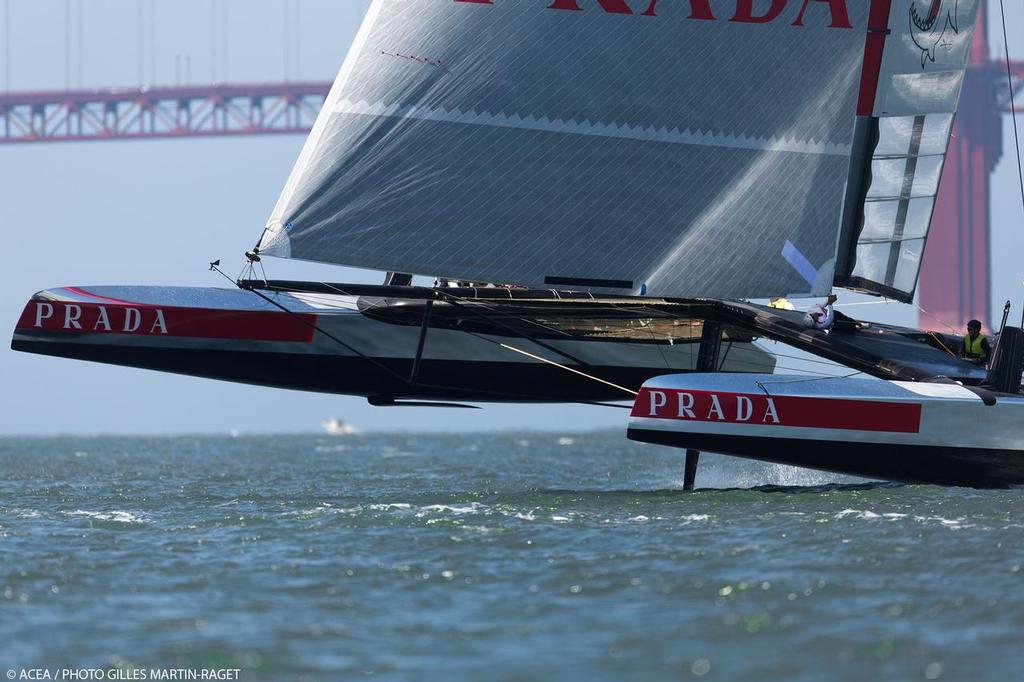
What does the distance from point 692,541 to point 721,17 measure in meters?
3.77

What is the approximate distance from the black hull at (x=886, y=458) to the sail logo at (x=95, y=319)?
3311 millimetres

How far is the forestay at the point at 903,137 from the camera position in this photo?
1033cm

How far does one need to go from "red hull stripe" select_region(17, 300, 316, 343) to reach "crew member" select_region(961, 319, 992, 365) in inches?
172

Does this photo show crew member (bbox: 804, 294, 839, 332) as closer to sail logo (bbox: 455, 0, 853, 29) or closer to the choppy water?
the choppy water

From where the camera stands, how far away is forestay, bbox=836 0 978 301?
10.3 metres

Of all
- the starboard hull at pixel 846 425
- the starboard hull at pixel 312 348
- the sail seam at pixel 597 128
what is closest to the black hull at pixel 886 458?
the starboard hull at pixel 846 425

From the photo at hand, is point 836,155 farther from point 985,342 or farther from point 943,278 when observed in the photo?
point 943,278

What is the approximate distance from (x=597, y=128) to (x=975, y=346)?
2.99m

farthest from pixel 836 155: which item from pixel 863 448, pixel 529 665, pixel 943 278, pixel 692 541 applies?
pixel 943 278

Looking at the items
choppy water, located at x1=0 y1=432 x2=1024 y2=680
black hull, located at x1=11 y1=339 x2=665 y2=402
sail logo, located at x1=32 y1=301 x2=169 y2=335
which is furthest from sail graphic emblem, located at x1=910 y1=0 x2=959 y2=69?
sail logo, located at x1=32 y1=301 x2=169 y2=335

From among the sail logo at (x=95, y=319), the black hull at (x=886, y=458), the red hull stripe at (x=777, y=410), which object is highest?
the sail logo at (x=95, y=319)

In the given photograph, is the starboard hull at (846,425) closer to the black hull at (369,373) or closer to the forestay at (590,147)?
the forestay at (590,147)

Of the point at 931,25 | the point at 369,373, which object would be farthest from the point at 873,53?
the point at 369,373

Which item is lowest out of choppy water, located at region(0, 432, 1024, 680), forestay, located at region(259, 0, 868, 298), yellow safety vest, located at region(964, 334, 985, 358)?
choppy water, located at region(0, 432, 1024, 680)
